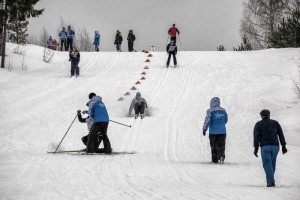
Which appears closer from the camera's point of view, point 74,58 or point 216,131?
point 216,131

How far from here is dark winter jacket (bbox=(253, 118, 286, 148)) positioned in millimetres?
9820

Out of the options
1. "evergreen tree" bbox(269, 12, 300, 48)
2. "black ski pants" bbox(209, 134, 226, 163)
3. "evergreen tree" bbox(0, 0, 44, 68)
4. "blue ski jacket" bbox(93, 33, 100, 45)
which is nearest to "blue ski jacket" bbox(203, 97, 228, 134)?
"black ski pants" bbox(209, 134, 226, 163)

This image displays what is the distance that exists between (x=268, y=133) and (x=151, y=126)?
7586 millimetres

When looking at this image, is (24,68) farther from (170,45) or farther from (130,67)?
(170,45)

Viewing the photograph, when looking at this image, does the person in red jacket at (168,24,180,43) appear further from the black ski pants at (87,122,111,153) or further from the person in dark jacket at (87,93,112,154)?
the black ski pants at (87,122,111,153)

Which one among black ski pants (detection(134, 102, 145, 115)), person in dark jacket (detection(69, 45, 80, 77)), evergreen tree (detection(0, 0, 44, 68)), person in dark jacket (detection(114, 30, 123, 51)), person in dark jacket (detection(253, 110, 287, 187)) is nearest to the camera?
person in dark jacket (detection(253, 110, 287, 187))

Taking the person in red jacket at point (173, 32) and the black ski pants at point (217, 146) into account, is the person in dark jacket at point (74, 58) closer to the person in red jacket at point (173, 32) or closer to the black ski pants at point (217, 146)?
the person in red jacket at point (173, 32)

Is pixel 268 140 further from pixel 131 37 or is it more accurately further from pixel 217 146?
pixel 131 37

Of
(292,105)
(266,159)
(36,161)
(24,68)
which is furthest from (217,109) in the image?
(24,68)

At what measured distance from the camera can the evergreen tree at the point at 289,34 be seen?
33.5 metres

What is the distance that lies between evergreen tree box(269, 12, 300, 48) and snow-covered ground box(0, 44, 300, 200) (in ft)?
12.6

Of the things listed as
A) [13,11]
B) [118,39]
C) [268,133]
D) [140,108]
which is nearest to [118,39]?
[118,39]

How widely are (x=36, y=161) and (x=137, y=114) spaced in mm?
7484

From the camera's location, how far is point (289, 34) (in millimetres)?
35344
